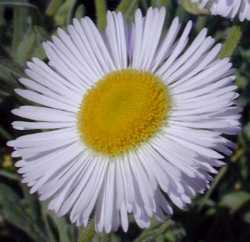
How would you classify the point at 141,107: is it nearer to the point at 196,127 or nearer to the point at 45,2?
the point at 196,127

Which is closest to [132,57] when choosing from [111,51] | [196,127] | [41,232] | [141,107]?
[111,51]

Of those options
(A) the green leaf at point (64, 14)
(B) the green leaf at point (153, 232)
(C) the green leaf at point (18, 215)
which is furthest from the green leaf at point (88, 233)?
(A) the green leaf at point (64, 14)

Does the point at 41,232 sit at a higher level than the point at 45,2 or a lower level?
lower

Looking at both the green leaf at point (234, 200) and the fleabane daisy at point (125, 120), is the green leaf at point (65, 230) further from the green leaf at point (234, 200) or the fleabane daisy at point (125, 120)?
the green leaf at point (234, 200)

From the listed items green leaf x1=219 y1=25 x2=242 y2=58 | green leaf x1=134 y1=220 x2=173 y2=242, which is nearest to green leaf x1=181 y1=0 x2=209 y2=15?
green leaf x1=219 y1=25 x2=242 y2=58

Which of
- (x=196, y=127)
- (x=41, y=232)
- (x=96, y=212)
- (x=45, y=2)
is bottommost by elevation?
(x=41, y=232)

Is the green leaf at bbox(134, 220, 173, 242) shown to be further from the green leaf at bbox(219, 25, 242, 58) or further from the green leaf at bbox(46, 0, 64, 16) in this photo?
the green leaf at bbox(46, 0, 64, 16)

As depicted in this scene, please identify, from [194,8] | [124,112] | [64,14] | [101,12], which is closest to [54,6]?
[64,14]
